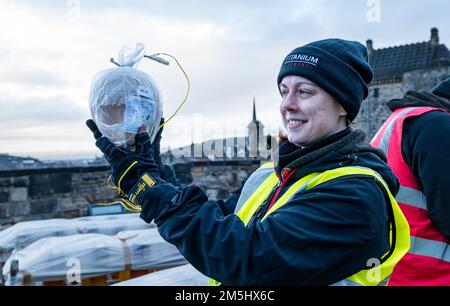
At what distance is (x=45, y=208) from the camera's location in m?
5.16

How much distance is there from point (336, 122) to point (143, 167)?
27.0 inches

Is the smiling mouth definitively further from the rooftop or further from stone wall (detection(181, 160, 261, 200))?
the rooftop

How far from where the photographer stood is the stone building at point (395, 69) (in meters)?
25.2

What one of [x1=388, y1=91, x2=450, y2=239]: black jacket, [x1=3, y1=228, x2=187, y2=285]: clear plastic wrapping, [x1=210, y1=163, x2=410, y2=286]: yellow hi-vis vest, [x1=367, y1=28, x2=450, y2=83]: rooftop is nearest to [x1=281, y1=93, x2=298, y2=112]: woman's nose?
[x1=210, y1=163, x2=410, y2=286]: yellow hi-vis vest

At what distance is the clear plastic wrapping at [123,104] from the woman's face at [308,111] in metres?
0.53

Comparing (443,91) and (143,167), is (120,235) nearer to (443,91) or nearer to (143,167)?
(143,167)

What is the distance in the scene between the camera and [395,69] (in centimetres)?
2677

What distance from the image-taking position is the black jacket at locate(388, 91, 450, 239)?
5.51ft

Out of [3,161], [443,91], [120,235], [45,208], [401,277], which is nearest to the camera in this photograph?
[401,277]

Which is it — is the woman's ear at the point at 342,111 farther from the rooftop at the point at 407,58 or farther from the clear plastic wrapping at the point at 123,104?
the rooftop at the point at 407,58

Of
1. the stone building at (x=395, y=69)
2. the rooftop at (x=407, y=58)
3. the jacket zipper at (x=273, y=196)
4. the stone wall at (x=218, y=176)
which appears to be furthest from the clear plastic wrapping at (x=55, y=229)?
the rooftop at (x=407, y=58)

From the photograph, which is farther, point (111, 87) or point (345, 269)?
point (111, 87)
